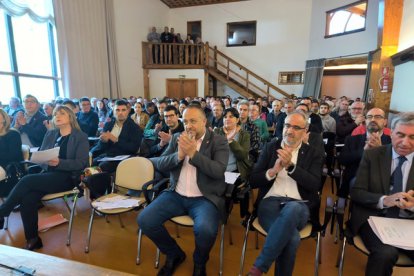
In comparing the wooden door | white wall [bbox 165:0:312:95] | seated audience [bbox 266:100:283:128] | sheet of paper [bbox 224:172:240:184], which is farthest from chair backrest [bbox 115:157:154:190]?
white wall [bbox 165:0:312:95]

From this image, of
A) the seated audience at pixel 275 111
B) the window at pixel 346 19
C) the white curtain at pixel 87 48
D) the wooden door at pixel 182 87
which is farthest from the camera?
the wooden door at pixel 182 87

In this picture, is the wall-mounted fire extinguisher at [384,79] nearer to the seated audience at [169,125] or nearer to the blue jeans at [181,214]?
the seated audience at [169,125]

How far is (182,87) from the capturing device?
35.1 ft

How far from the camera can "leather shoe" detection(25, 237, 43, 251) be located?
2215 millimetres

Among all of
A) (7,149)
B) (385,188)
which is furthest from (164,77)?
(385,188)

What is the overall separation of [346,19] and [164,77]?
7100 mm

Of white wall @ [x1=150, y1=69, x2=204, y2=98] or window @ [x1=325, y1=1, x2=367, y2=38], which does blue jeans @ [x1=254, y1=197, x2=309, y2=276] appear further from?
Answer: white wall @ [x1=150, y1=69, x2=204, y2=98]

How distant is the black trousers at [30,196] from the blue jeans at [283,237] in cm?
192

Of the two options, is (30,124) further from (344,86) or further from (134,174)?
(344,86)

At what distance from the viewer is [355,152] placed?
2391 mm

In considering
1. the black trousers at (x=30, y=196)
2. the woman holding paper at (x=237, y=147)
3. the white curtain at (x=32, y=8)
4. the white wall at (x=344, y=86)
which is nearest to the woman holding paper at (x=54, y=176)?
the black trousers at (x=30, y=196)

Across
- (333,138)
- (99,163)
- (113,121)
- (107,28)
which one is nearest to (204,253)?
(99,163)

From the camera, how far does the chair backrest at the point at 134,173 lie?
2.38 metres

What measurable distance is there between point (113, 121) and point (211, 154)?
198 centimetres
